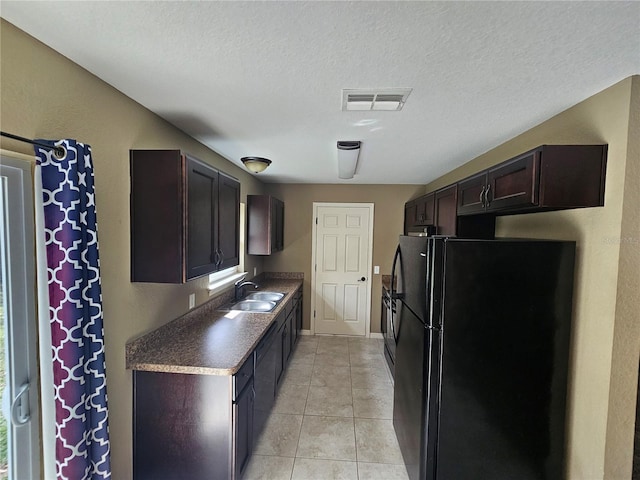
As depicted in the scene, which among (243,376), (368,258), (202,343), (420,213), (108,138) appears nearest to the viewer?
(108,138)

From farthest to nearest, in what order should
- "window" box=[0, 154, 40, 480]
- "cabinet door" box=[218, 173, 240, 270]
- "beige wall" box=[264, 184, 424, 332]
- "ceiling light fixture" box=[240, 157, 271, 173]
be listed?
"beige wall" box=[264, 184, 424, 332] → "ceiling light fixture" box=[240, 157, 271, 173] → "cabinet door" box=[218, 173, 240, 270] → "window" box=[0, 154, 40, 480]

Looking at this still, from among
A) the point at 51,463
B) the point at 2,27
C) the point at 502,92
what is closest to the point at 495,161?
the point at 502,92

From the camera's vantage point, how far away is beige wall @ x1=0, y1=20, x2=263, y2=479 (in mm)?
1049

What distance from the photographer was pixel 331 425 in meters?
2.47

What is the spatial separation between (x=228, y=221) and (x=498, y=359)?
2005mm

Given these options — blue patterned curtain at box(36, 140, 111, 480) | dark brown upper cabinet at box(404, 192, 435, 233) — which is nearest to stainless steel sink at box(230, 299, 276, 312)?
blue patterned curtain at box(36, 140, 111, 480)

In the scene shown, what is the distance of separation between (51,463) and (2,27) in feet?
5.33

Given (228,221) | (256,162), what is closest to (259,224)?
(256,162)

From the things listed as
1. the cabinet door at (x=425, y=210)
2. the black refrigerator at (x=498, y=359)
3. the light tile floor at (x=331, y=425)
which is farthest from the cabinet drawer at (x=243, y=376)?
the cabinet door at (x=425, y=210)

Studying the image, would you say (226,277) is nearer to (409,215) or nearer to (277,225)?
(277,225)

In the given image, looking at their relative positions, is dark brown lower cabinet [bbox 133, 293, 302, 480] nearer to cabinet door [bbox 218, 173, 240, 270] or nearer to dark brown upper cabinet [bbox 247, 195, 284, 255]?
cabinet door [bbox 218, 173, 240, 270]

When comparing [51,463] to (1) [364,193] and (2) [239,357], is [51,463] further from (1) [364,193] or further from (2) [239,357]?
(1) [364,193]

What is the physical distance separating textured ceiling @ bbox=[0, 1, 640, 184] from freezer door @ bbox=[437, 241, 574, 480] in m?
0.79

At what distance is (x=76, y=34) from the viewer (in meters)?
1.05
